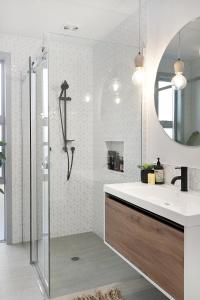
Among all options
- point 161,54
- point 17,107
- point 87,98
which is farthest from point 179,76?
point 17,107

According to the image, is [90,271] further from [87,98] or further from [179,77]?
[179,77]

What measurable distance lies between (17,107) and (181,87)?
2.05 meters

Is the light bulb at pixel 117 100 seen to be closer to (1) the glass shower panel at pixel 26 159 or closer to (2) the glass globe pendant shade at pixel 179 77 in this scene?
(2) the glass globe pendant shade at pixel 179 77

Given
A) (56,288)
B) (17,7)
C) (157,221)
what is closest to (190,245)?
(157,221)

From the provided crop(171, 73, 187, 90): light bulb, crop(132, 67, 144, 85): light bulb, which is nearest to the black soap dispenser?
crop(171, 73, 187, 90): light bulb

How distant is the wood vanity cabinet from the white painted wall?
1.98 feet

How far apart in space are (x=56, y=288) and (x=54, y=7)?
2549 mm

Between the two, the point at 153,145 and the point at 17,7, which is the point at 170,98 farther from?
the point at 17,7

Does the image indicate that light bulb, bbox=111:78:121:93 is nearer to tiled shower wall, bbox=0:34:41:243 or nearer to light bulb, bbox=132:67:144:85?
light bulb, bbox=132:67:144:85

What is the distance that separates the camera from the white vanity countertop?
138cm

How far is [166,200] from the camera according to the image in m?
1.92

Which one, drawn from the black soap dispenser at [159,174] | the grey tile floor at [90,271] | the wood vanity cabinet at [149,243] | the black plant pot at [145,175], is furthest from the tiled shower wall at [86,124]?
the wood vanity cabinet at [149,243]

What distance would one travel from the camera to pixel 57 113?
2943 millimetres

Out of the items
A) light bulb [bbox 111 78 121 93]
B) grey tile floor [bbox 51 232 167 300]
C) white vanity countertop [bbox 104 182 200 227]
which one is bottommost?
grey tile floor [bbox 51 232 167 300]
